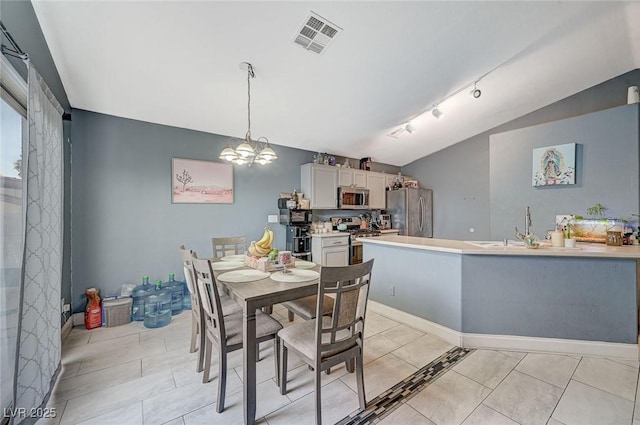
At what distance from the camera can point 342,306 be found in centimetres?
159

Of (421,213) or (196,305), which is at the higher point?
(421,213)

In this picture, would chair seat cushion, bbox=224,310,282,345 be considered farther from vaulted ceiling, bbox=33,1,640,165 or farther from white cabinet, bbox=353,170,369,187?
white cabinet, bbox=353,170,369,187

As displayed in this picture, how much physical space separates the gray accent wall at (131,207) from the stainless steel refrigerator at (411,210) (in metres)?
3.50

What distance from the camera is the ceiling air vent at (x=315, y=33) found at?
2164mm

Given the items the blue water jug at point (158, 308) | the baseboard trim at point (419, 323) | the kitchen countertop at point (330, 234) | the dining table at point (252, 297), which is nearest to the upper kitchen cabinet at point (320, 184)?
the kitchen countertop at point (330, 234)

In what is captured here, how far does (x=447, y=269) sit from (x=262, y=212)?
2927 mm

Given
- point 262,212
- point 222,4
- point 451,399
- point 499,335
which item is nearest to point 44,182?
point 222,4

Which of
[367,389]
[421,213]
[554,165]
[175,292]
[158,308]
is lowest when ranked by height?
[367,389]

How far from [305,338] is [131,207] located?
117 inches

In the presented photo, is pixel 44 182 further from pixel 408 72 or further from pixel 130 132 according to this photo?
pixel 408 72

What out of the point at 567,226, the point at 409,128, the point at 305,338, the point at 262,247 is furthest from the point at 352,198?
the point at 305,338

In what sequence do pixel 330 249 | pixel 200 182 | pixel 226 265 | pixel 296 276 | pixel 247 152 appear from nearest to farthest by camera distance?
pixel 296 276 < pixel 247 152 < pixel 226 265 < pixel 200 182 < pixel 330 249

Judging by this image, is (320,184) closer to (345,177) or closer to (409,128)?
(345,177)

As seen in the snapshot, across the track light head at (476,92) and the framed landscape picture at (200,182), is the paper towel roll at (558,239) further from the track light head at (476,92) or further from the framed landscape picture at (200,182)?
the framed landscape picture at (200,182)
